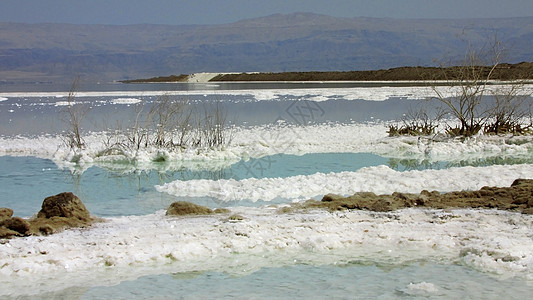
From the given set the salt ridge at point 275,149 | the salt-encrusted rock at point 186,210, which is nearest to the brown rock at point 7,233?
the salt-encrusted rock at point 186,210

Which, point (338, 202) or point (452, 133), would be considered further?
point (452, 133)

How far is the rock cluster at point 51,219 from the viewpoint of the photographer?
6801 mm

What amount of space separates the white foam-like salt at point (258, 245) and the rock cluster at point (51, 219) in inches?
7.9

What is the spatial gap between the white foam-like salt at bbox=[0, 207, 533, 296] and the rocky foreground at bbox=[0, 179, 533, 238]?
0.23 meters

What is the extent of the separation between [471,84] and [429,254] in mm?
11157

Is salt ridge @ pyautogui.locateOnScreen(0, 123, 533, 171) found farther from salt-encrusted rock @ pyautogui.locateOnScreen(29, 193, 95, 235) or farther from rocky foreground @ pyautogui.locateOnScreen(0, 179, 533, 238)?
salt-encrusted rock @ pyautogui.locateOnScreen(29, 193, 95, 235)

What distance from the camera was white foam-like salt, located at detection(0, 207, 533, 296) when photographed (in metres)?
5.93

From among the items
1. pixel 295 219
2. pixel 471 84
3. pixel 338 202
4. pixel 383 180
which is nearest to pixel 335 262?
pixel 295 219

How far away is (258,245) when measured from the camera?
6.64 metres

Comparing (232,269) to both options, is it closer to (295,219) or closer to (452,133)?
(295,219)

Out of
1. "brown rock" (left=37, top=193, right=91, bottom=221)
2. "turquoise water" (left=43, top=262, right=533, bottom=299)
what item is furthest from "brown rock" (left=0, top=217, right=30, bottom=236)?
"turquoise water" (left=43, top=262, right=533, bottom=299)

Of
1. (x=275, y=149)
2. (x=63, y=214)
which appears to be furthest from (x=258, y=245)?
(x=275, y=149)

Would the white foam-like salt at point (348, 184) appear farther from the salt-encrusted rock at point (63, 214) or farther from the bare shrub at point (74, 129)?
the bare shrub at point (74, 129)

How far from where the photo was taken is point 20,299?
210 inches
